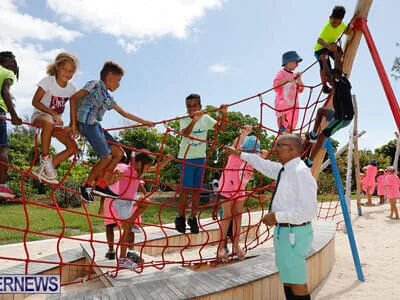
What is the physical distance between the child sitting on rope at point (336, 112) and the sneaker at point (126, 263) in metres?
1.66

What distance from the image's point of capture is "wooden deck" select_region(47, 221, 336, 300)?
217cm

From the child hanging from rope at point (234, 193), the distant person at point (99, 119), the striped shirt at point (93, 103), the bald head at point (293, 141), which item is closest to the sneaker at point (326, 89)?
the child hanging from rope at point (234, 193)

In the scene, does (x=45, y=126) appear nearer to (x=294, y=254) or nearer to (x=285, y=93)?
(x=294, y=254)

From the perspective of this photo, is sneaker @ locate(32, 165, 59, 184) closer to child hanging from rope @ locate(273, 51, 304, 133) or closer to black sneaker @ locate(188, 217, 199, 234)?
black sneaker @ locate(188, 217, 199, 234)

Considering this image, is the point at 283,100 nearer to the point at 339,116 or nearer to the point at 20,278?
the point at 339,116

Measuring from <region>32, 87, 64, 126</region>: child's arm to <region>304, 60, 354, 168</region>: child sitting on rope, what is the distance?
1877 mm

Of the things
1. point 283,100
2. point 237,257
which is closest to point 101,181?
point 237,257

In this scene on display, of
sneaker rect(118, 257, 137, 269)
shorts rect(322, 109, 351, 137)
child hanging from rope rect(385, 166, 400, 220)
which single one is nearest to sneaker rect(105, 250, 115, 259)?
sneaker rect(118, 257, 137, 269)

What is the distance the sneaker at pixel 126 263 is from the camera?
Result: 275cm

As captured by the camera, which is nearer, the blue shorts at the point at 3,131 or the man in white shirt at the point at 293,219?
the man in white shirt at the point at 293,219

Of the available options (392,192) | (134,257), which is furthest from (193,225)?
(392,192)

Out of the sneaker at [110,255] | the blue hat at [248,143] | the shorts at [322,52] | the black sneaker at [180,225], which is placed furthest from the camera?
the blue hat at [248,143]

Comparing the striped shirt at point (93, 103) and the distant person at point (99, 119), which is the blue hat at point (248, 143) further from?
the striped shirt at point (93, 103)

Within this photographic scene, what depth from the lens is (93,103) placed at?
84.5 inches
